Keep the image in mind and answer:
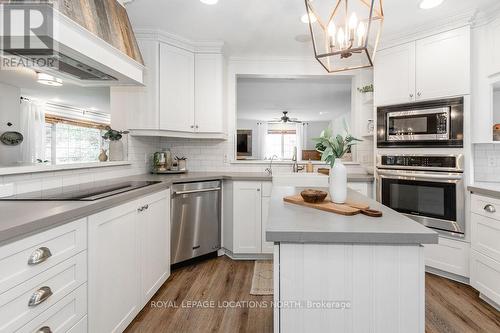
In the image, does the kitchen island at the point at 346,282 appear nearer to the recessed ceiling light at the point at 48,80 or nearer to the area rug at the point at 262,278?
the area rug at the point at 262,278

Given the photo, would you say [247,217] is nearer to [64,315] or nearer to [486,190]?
[64,315]

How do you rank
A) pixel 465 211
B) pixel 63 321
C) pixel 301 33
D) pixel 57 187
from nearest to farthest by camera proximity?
pixel 63 321 < pixel 57 187 < pixel 465 211 < pixel 301 33

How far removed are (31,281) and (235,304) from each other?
1.46 metres

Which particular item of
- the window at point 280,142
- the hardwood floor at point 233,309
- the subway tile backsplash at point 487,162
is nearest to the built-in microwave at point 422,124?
the subway tile backsplash at point 487,162

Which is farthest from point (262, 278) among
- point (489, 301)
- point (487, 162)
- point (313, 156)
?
point (313, 156)

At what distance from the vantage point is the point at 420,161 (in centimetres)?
256

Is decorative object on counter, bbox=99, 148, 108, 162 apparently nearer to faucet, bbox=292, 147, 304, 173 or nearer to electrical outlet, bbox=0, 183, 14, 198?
electrical outlet, bbox=0, 183, 14, 198

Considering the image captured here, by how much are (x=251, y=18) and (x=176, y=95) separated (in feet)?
3.73

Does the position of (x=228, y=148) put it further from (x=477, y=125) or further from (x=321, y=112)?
(x=321, y=112)

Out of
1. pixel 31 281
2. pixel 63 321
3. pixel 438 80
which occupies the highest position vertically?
pixel 438 80

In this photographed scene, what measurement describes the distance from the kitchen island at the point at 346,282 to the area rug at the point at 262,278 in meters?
1.32

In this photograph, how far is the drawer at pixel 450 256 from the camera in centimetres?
235

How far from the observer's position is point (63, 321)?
113 centimetres

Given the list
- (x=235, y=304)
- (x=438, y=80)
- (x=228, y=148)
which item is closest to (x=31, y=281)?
(x=235, y=304)
